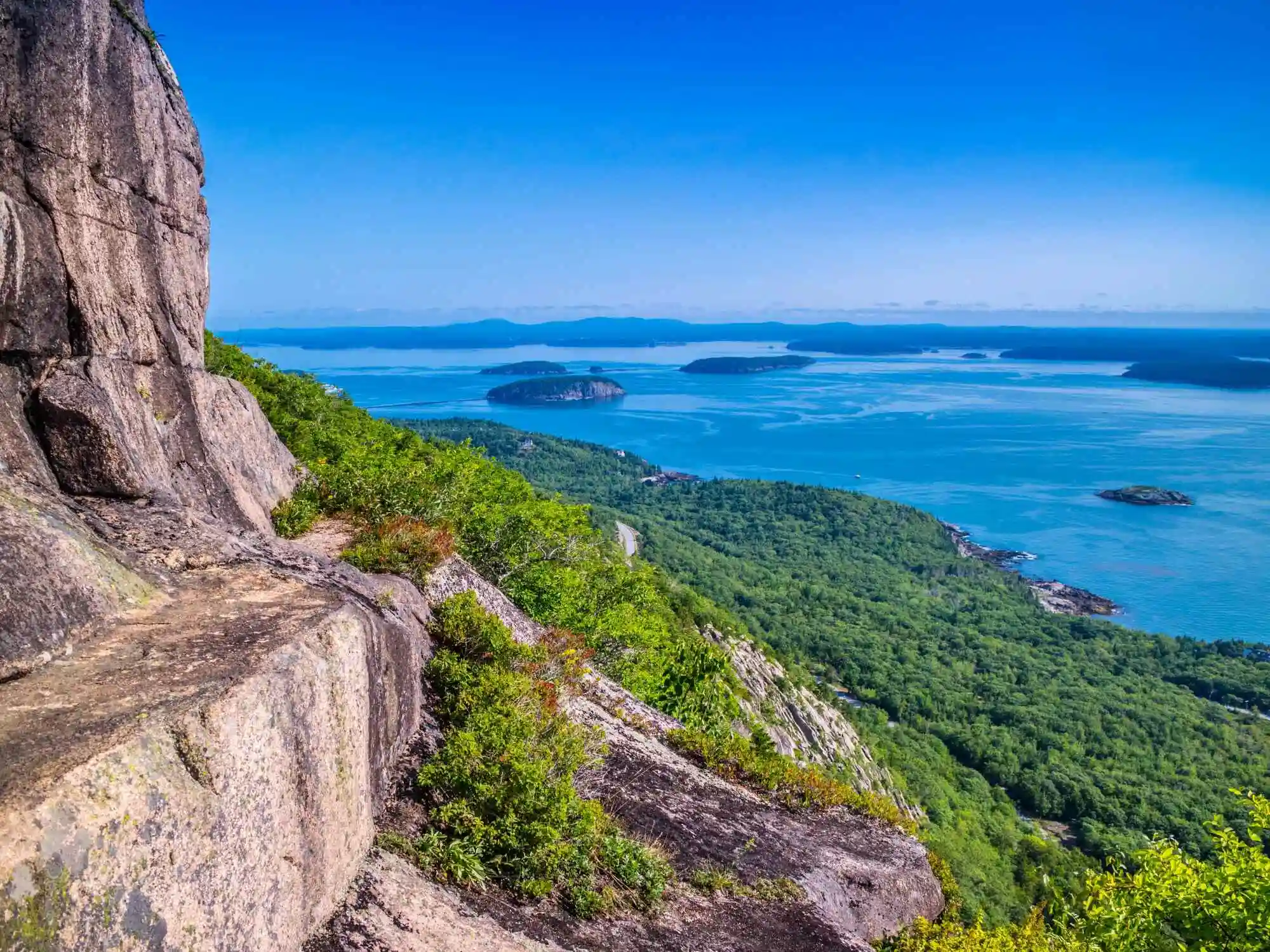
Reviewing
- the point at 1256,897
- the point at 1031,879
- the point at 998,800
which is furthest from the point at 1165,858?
the point at 998,800

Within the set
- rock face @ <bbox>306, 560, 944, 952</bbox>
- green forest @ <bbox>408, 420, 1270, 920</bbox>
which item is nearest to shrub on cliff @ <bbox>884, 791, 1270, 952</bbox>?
rock face @ <bbox>306, 560, 944, 952</bbox>

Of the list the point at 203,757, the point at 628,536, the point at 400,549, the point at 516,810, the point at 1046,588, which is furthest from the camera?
the point at 1046,588

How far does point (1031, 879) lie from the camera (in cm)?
3650

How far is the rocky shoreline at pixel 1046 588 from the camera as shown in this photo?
2980 inches

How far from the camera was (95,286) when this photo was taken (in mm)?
10102

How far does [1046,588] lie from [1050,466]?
6002 cm

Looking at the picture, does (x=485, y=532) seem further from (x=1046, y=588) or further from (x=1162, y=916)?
(x=1046, y=588)

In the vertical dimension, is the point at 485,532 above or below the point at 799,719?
above

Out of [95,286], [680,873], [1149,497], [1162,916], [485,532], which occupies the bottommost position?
[1149,497]

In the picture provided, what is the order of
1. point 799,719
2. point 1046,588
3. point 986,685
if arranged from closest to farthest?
point 799,719
point 986,685
point 1046,588

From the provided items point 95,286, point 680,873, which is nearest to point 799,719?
point 680,873

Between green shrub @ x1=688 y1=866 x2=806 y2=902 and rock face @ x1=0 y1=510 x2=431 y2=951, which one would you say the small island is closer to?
green shrub @ x1=688 y1=866 x2=806 y2=902

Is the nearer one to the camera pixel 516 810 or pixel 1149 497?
pixel 516 810

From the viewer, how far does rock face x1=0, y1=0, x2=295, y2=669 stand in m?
8.81
